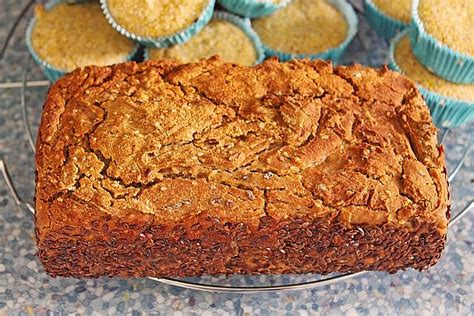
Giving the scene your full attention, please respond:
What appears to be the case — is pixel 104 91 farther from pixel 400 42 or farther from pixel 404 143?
pixel 400 42

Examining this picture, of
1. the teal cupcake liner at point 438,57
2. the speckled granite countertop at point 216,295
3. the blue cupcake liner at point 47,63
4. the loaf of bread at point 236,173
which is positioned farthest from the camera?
the blue cupcake liner at point 47,63

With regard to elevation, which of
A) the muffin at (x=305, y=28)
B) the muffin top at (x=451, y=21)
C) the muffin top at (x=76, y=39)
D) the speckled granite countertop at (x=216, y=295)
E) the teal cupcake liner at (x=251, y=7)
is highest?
the muffin top at (x=451, y=21)

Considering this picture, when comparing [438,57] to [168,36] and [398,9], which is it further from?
[168,36]

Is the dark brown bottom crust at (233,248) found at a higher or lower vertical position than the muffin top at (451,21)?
lower

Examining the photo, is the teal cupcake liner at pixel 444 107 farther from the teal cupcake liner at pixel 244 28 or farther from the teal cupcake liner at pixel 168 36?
the teal cupcake liner at pixel 168 36

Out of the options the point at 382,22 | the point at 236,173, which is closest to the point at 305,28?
the point at 382,22

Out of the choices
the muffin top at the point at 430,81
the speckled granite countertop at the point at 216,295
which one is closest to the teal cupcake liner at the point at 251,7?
the muffin top at the point at 430,81
